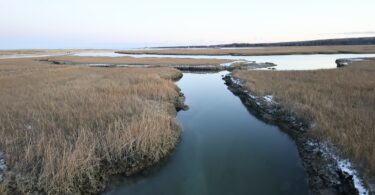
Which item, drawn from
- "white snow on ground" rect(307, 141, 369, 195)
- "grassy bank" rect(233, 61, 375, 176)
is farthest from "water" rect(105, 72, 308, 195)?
A: "grassy bank" rect(233, 61, 375, 176)

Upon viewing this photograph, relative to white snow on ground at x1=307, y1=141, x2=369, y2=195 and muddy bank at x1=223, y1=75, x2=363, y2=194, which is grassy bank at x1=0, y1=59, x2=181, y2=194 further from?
white snow on ground at x1=307, y1=141, x2=369, y2=195

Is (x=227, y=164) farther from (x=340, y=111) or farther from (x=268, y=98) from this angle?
(x=268, y=98)

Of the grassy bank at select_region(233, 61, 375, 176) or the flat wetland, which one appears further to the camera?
the grassy bank at select_region(233, 61, 375, 176)

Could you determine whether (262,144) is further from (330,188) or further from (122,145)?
(122,145)

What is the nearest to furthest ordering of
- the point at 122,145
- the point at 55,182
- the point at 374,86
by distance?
the point at 55,182, the point at 122,145, the point at 374,86

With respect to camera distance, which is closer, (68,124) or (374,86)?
(68,124)

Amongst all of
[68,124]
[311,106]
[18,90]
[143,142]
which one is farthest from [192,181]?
[18,90]
